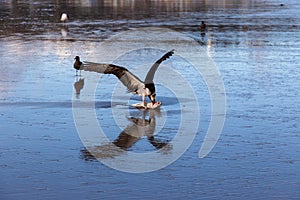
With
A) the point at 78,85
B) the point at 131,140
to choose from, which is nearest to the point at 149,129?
the point at 131,140

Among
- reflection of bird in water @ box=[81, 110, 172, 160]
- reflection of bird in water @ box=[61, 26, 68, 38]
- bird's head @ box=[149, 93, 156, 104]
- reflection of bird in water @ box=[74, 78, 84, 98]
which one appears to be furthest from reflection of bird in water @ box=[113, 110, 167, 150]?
reflection of bird in water @ box=[61, 26, 68, 38]

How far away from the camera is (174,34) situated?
24641 mm

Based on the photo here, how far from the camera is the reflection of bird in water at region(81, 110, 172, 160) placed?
9078 mm

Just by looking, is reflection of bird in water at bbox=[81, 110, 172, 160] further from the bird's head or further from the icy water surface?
the bird's head

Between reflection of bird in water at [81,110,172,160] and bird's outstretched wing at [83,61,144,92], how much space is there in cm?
58

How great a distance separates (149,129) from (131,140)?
755 mm

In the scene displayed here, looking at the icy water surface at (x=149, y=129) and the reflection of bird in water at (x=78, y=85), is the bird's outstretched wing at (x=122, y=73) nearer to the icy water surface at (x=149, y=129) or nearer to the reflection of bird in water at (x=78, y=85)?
the icy water surface at (x=149, y=129)

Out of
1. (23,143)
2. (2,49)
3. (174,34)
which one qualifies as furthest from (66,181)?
(174,34)

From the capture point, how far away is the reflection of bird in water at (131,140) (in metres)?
9.08

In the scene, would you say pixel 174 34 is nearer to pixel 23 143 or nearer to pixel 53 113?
pixel 53 113

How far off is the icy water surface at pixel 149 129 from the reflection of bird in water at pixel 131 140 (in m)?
0.03

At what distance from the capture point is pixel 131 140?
9820mm

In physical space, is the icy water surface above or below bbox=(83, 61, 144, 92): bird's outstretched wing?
below

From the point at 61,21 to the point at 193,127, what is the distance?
888 inches
